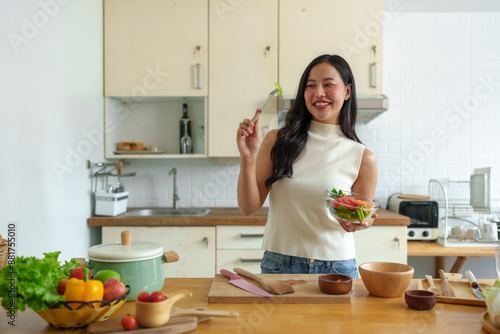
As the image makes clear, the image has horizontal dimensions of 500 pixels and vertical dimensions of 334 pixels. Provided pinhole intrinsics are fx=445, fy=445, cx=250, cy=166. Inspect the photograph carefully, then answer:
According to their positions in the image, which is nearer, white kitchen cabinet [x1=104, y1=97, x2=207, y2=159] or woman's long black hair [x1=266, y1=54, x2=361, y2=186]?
woman's long black hair [x1=266, y1=54, x2=361, y2=186]

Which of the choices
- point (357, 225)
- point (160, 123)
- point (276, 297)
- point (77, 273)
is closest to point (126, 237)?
point (77, 273)

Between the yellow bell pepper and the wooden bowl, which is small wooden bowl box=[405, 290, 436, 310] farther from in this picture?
the yellow bell pepper

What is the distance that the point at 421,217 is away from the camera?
3.18m

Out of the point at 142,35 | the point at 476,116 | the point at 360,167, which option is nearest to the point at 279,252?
the point at 360,167

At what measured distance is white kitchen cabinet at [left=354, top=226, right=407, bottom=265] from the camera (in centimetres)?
292

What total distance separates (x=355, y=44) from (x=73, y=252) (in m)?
2.39

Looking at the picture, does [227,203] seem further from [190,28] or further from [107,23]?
[107,23]

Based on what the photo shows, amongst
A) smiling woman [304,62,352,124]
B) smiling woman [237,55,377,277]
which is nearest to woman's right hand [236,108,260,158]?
smiling woman [237,55,377,277]

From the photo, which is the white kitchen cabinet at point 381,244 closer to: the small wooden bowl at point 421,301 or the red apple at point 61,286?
the small wooden bowl at point 421,301

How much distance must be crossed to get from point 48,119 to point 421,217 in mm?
2506

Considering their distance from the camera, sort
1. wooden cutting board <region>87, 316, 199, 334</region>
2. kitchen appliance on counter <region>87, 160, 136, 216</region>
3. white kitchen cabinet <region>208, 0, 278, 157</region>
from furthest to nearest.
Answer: white kitchen cabinet <region>208, 0, 278, 157</region>
kitchen appliance on counter <region>87, 160, 136, 216</region>
wooden cutting board <region>87, 316, 199, 334</region>

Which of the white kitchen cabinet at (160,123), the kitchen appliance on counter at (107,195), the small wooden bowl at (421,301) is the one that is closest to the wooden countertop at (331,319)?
the small wooden bowl at (421,301)

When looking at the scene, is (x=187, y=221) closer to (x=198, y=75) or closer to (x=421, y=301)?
(x=198, y=75)

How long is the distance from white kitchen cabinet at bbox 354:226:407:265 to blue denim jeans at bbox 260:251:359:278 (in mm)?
1229
